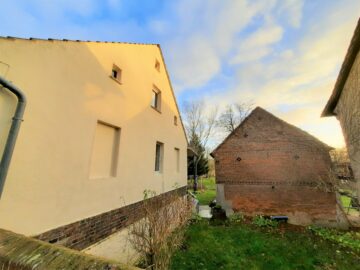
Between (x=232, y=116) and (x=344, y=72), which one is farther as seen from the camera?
(x=232, y=116)

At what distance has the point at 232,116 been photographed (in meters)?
28.9

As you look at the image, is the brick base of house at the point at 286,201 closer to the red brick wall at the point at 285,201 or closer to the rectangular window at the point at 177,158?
the red brick wall at the point at 285,201

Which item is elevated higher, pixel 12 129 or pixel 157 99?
pixel 157 99

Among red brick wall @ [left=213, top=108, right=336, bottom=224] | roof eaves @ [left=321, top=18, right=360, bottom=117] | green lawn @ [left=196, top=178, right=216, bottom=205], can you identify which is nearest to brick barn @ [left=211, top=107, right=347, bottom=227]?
red brick wall @ [left=213, top=108, right=336, bottom=224]

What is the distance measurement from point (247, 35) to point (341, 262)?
347 inches

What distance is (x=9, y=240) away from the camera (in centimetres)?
204

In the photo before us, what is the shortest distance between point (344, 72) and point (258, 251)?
752 centimetres

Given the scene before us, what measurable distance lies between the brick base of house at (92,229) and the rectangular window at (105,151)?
1028 millimetres

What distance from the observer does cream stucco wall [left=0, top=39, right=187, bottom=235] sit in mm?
2701

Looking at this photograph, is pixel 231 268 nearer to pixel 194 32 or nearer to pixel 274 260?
Result: pixel 274 260

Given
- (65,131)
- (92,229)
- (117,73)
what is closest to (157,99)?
(117,73)

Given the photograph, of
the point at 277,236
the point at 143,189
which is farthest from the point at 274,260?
the point at 143,189

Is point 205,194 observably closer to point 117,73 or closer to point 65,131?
point 117,73

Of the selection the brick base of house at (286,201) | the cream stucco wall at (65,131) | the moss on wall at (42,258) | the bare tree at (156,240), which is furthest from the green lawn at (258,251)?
the moss on wall at (42,258)
